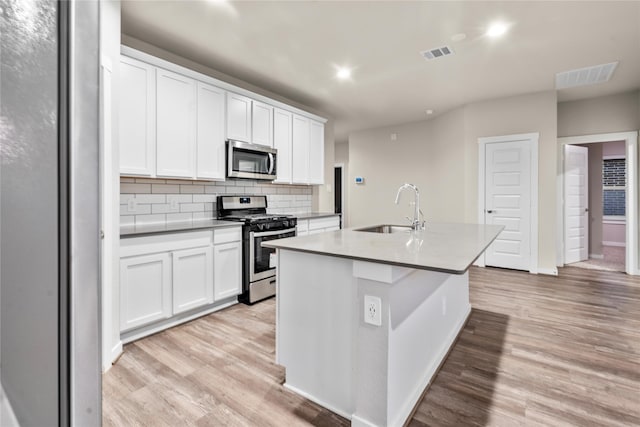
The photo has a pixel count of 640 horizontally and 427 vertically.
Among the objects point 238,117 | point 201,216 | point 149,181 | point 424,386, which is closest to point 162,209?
point 149,181

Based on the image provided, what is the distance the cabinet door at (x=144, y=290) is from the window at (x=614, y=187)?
9333 millimetres

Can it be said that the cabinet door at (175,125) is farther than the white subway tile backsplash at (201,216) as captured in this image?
No

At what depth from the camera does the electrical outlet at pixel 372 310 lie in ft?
4.78

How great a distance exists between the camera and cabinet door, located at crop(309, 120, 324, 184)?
4.84 m

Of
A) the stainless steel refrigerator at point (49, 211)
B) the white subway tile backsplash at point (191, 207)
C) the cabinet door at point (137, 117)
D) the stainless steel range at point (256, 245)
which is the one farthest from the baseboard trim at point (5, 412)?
the white subway tile backsplash at point (191, 207)

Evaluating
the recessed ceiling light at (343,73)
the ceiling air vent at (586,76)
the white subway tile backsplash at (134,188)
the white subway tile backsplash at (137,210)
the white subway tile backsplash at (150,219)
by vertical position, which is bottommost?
the white subway tile backsplash at (150,219)

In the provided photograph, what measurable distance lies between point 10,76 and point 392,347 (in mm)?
1546

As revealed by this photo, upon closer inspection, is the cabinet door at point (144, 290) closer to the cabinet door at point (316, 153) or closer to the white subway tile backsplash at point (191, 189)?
the white subway tile backsplash at point (191, 189)

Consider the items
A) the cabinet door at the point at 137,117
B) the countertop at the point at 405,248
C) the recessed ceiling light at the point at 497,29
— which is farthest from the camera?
the recessed ceiling light at the point at 497,29

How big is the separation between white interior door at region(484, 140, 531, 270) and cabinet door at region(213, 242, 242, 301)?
3960mm

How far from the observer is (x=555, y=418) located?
167 centimetres

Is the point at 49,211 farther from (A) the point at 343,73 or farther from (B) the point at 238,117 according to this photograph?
(A) the point at 343,73

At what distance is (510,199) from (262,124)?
12.7 feet

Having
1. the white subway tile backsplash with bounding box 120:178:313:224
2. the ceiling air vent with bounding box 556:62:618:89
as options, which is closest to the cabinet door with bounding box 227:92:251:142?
the white subway tile backsplash with bounding box 120:178:313:224
